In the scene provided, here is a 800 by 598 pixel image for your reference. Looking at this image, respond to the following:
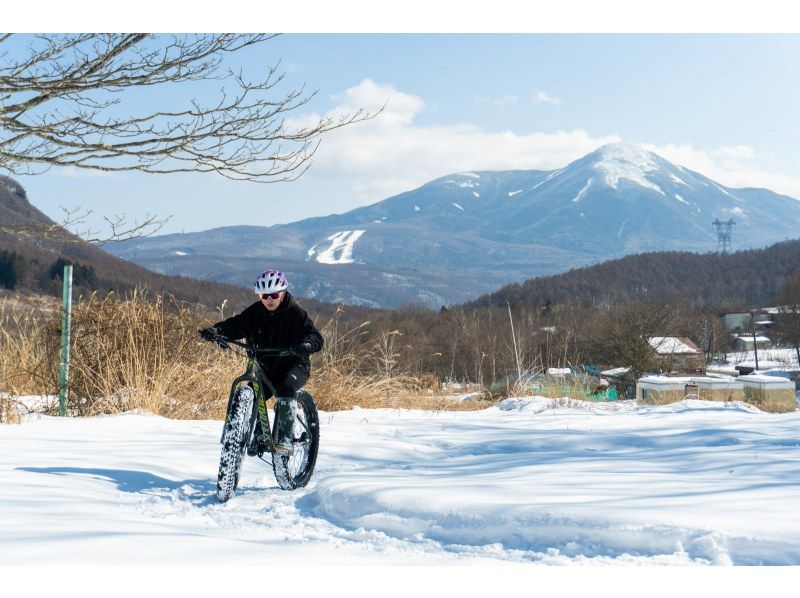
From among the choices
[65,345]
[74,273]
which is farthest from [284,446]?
[74,273]

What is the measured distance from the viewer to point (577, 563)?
3.72 m

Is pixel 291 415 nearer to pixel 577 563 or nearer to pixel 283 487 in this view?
pixel 283 487

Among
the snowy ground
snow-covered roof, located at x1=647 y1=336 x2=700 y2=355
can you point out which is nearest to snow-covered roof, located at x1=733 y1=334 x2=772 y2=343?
snow-covered roof, located at x1=647 y1=336 x2=700 y2=355

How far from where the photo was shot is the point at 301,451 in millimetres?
6016

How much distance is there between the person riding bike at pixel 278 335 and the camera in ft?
18.2

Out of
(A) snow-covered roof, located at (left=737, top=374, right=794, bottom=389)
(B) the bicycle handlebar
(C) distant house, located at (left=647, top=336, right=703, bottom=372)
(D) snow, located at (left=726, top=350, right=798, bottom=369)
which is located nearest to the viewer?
(B) the bicycle handlebar

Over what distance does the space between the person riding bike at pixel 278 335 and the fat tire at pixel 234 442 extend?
17 cm

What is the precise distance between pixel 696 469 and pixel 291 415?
283 cm

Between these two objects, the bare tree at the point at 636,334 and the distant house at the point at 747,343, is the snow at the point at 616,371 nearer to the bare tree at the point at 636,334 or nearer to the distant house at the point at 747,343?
the bare tree at the point at 636,334

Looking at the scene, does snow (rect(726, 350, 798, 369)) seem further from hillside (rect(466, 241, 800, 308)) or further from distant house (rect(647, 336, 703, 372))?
hillside (rect(466, 241, 800, 308))

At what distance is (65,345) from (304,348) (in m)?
4.82

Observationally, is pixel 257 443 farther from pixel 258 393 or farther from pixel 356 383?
pixel 356 383

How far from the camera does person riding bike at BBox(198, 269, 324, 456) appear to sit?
5547 millimetres

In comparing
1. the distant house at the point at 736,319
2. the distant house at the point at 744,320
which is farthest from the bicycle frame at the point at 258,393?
the distant house at the point at 736,319
